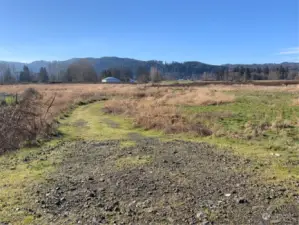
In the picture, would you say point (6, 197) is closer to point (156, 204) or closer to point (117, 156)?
point (156, 204)

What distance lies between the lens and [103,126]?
1430 centimetres

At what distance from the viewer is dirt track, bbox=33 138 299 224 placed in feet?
15.0

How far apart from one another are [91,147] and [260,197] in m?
6.01

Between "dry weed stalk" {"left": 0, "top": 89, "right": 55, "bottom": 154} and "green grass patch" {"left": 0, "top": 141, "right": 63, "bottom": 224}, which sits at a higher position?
"dry weed stalk" {"left": 0, "top": 89, "right": 55, "bottom": 154}

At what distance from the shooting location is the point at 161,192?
5.62 meters

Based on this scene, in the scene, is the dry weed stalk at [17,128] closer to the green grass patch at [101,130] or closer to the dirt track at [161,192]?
the green grass patch at [101,130]

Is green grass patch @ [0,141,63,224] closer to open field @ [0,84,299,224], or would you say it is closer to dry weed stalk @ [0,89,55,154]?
open field @ [0,84,299,224]

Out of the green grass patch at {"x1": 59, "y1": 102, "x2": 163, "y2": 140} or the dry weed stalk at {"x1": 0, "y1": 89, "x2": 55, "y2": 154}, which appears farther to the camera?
the green grass patch at {"x1": 59, "y1": 102, "x2": 163, "y2": 140}

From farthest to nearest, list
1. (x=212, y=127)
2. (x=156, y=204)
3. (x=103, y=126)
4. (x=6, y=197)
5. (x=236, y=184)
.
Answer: (x=103, y=126) < (x=212, y=127) < (x=236, y=184) < (x=6, y=197) < (x=156, y=204)

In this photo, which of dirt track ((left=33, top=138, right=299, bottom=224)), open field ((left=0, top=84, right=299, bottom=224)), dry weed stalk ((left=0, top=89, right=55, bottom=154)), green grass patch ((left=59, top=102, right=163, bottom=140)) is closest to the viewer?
dirt track ((left=33, top=138, right=299, bottom=224))

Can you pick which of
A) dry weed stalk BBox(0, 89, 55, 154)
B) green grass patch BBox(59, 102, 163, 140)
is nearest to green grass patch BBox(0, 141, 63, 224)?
dry weed stalk BBox(0, 89, 55, 154)

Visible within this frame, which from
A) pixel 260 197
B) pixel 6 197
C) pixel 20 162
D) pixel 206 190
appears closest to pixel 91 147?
pixel 20 162

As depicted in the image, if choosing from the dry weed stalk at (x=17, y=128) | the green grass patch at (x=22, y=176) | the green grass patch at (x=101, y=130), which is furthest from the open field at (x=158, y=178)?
the dry weed stalk at (x=17, y=128)

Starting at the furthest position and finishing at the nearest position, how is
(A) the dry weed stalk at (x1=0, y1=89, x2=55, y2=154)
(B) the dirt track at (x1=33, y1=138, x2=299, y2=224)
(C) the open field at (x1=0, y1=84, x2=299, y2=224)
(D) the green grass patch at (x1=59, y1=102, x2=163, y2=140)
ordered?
(D) the green grass patch at (x1=59, y1=102, x2=163, y2=140) → (A) the dry weed stalk at (x1=0, y1=89, x2=55, y2=154) → (C) the open field at (x1=0, y1=84, x2=299, y2=224) → (B) the dirt track at (x1=33, y1=138, x2=299, y2=224)
